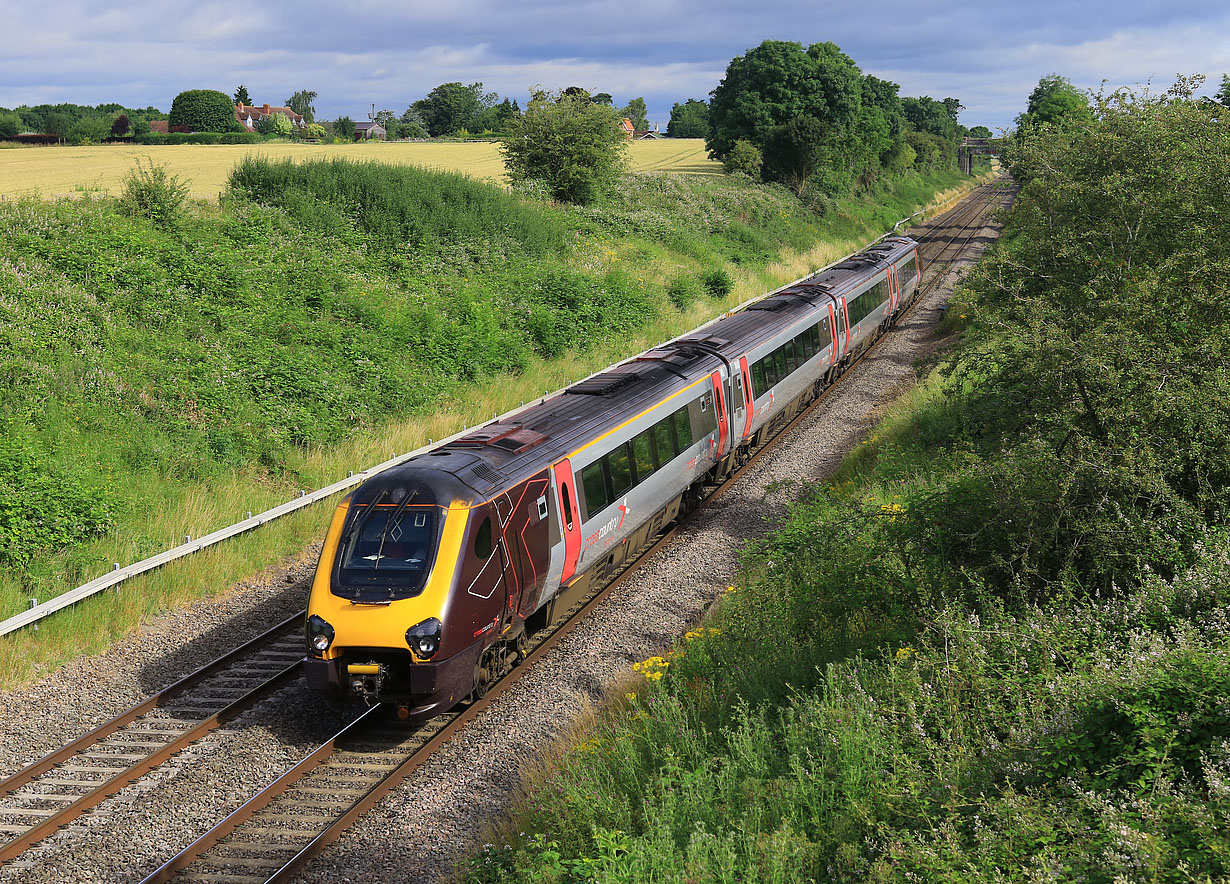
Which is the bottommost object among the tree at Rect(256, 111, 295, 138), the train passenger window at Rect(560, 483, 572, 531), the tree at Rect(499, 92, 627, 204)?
the train passenger window at Rect(560, 483, 572, 531)

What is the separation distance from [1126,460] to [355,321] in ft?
58.1

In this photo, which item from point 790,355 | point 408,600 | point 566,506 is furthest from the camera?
point 790,355

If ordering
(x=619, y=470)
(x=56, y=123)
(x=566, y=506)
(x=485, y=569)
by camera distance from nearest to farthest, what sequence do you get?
(x=485, y=569), (x=566, y=506), (x=619, y=470), (x=56, y=123)

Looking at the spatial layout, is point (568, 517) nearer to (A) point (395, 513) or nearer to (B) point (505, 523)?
(B) point (505, 523)

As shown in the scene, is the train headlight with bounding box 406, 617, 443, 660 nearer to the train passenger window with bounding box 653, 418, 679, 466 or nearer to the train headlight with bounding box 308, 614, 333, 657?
the train headlight with bounding box 308, 614, 333, 657

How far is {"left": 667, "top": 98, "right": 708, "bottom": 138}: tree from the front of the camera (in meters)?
122

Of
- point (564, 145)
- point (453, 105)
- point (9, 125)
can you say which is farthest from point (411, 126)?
point (564, 145)

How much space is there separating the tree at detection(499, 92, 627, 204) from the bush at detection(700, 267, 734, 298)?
621cm

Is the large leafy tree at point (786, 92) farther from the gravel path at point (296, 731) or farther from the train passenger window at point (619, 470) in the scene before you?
the train passenger window at point (619, 470)

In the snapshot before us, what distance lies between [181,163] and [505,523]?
140 ft

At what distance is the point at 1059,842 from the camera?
17.1 ft

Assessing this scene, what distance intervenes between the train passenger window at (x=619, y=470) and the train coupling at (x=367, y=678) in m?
4.39

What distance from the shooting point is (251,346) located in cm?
1906

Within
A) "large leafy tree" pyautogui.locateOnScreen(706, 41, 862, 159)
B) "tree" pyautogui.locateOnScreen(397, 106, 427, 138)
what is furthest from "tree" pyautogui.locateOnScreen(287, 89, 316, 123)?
"large leafy tree" pyautogui.locateOnScreen(706, 41, 862, 159)
